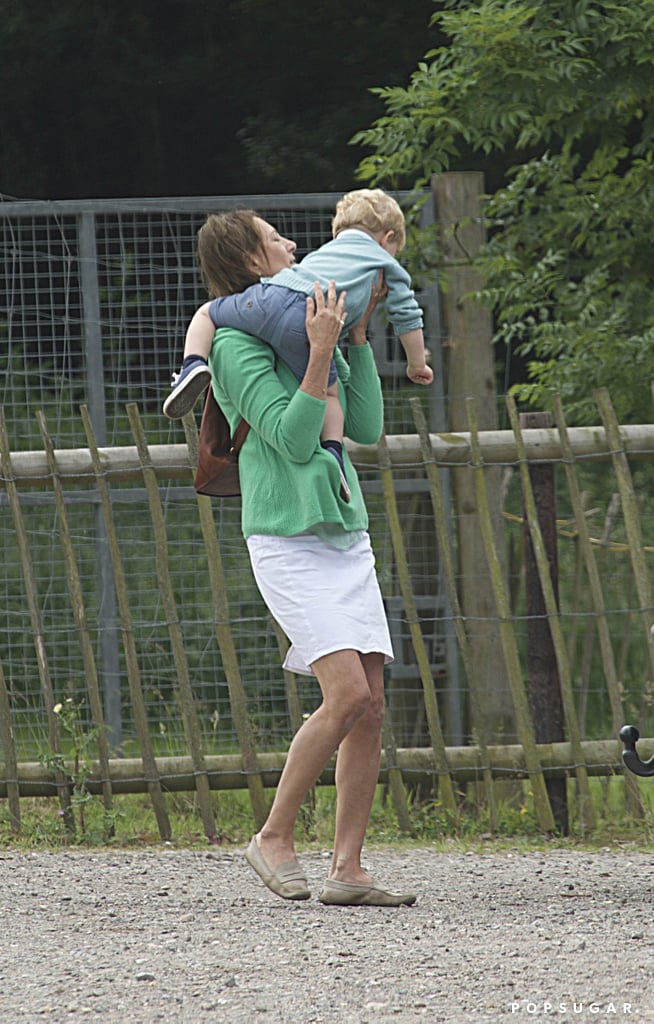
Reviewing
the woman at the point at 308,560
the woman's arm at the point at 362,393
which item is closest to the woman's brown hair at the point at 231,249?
the woman at the point at 308,560

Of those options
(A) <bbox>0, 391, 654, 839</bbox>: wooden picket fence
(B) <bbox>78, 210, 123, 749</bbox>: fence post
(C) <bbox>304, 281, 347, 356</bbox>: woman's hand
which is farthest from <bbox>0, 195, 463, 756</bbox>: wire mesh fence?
(C) <bbox>304, 281, 347, 356</bbox>: woman's hand

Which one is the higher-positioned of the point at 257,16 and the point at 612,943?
the point at 257,16

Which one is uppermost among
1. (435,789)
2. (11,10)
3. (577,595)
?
(11,10)

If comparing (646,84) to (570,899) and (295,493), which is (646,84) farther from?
(570,899)

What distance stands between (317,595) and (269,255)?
857mm

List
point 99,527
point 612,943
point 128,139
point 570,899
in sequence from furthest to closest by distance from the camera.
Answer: point 128,139, point 99,527, point 570,899, point 612,943

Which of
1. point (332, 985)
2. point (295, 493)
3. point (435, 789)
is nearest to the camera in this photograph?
point (332, 985)

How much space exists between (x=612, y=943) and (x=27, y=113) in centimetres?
849

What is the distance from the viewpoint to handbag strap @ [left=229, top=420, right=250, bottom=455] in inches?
135

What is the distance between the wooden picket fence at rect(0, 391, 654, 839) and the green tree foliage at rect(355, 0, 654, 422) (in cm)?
89

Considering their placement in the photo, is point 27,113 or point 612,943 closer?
point 612,943

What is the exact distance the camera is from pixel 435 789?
16.7ft

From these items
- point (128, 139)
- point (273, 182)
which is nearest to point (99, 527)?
point (273, 182)

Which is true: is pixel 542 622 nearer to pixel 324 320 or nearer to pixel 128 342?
pixel 324 320
